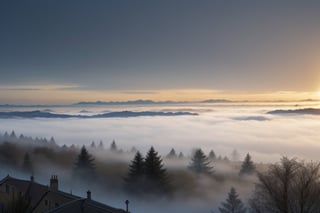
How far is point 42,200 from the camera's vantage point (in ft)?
148

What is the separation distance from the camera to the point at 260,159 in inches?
7032

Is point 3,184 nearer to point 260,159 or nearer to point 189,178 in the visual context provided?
point 189,178

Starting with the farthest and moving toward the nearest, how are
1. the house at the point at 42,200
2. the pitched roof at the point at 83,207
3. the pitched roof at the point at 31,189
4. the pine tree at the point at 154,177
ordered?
the pine tree at the point at 154,177
the pitched roof at the point at 31,189
the pitched roof at the point at 83,207
the house at the point at 42,200

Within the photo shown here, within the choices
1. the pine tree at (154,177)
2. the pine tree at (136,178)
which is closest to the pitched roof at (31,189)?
the pine tree at (136,178)

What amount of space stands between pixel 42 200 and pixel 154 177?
65.3 ft

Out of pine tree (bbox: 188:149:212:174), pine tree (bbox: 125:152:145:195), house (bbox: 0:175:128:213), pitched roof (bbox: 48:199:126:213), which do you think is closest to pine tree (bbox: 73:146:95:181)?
pine tree (bbox: 125:152:145:195)

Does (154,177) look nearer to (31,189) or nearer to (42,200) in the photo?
(31,189)

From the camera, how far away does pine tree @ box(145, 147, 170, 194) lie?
60284 mm

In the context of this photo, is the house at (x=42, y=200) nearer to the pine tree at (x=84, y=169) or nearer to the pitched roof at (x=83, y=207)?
the pitched roof at (x=83, y=207)

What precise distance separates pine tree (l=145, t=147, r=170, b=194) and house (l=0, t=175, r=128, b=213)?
17689 mm

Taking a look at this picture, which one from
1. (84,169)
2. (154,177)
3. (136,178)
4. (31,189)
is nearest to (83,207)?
(31,189)

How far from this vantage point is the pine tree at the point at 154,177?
60.3 meters

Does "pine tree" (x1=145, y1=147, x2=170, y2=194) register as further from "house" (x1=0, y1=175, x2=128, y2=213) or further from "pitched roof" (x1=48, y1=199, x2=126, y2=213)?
"pitched roof" (x1=48, y1=199, x2=126, y2=213)

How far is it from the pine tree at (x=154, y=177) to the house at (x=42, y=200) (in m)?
17.7
